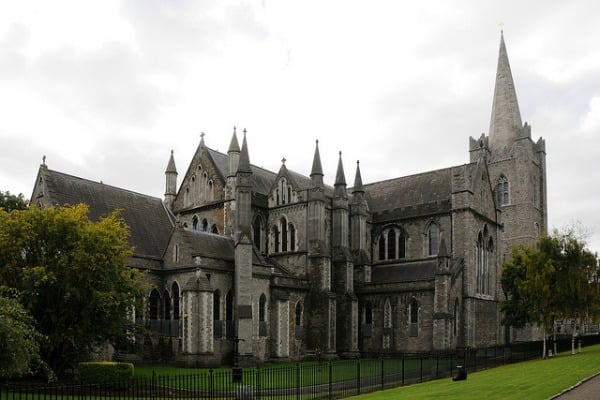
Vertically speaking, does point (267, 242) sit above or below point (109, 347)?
above

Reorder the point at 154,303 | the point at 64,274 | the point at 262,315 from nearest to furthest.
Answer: the point at 64,274, the point at 154,303, the point at 262,315

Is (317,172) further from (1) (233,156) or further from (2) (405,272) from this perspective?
(2) (405,272)

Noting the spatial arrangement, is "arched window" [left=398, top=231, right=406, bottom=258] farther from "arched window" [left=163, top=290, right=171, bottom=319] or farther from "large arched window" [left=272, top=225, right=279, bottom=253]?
"arched window" [left=163, top=290, right=171, bottom=319]

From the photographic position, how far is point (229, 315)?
140 feet

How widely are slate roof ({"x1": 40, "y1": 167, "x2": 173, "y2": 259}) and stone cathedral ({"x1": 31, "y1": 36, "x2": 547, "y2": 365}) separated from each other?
0.10 meters

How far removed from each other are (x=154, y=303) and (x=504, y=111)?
2033 inches

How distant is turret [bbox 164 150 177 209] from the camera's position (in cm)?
5581

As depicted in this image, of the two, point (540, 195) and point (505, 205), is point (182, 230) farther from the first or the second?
point (540, 195)

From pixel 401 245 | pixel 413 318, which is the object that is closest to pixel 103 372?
pixel 413 318

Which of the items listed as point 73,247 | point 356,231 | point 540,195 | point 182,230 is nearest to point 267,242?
point 356,231

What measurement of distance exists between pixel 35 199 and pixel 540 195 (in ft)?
193

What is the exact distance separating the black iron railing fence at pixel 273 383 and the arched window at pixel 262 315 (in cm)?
682

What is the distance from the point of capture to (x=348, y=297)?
51188 millimetres

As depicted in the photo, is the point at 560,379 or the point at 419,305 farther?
the point at 419,305
